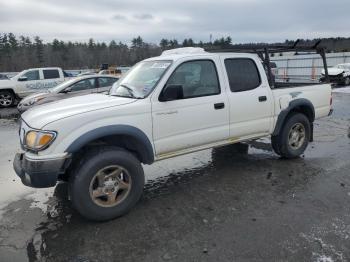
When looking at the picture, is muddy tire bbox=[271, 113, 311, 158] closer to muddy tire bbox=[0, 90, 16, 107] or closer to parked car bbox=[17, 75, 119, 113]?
parked car bbox=[17, 75, 119, 113]

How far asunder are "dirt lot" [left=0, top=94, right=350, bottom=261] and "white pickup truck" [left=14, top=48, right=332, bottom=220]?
0.47 m

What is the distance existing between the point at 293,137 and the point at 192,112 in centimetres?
256

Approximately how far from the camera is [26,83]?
16.5 m

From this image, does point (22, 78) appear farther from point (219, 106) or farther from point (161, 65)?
point (219, 106)

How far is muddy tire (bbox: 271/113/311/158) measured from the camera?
6.14 m

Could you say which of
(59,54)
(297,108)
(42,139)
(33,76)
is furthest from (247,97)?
(59,54)

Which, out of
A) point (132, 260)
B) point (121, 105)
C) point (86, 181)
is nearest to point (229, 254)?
point (132, 260)

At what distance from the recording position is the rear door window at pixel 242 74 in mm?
5301

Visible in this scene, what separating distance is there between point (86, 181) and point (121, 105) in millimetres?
998

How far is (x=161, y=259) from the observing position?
331cm

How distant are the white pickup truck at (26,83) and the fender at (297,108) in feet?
43.8

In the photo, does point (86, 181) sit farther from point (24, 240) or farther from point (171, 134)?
point (171, 134)

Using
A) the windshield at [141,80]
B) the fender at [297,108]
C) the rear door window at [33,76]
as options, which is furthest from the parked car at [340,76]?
the windshield at [141,80]

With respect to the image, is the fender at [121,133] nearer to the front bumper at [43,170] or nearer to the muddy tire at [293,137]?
the front bumper at [43,170]
